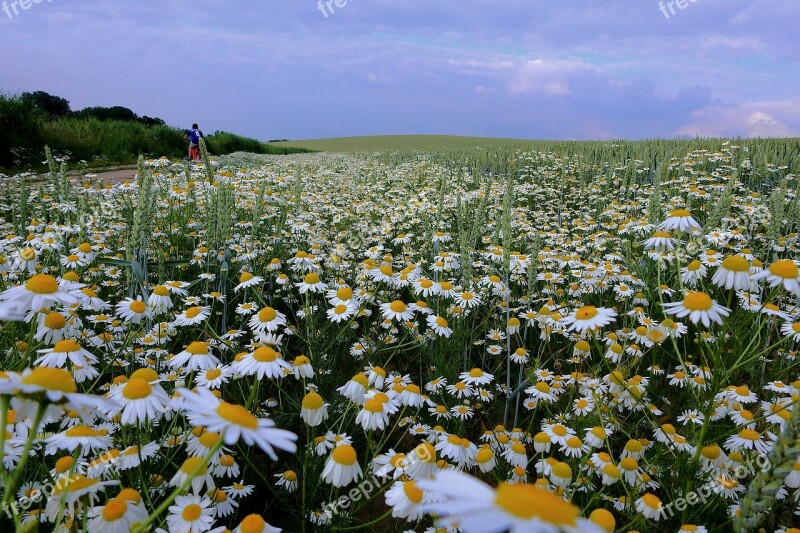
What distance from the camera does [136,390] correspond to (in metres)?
1.66

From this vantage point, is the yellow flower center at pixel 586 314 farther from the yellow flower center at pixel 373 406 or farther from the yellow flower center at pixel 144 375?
the yellow flower center at pixel 144 375

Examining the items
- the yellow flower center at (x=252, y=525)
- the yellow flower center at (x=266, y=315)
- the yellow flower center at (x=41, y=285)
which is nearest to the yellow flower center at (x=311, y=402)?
the yellow flower center at (x=252, y=525)

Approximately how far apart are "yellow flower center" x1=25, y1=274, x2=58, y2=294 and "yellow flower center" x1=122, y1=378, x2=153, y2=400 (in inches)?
24.0

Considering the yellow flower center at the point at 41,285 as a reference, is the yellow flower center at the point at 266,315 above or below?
below

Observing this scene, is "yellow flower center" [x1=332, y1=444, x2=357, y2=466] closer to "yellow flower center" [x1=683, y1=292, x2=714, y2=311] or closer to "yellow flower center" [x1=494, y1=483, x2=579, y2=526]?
"yellow flower center" [x1=494, y1=483, x2=579, y2=526]

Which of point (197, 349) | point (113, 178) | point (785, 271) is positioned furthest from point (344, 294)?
point (113, 178)

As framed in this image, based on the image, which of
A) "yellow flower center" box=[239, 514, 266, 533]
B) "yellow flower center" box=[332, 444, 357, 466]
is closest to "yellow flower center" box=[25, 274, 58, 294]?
"yellow flower center" box=[239, 514, 266, 533]

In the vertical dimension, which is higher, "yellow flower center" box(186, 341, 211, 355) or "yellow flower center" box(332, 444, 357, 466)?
"yellow flower center" box(186, 341, 211, 355)

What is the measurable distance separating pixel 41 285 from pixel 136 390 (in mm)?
681

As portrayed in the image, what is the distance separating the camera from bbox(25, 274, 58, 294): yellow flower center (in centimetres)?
190

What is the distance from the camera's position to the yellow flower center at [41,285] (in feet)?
6.23

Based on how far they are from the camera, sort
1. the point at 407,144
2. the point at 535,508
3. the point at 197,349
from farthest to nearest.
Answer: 1. the point at 407,144
2. the point at 197,349
3. the point at 535,508

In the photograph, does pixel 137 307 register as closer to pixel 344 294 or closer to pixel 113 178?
pixel 344 294

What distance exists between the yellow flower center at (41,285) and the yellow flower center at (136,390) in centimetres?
61
